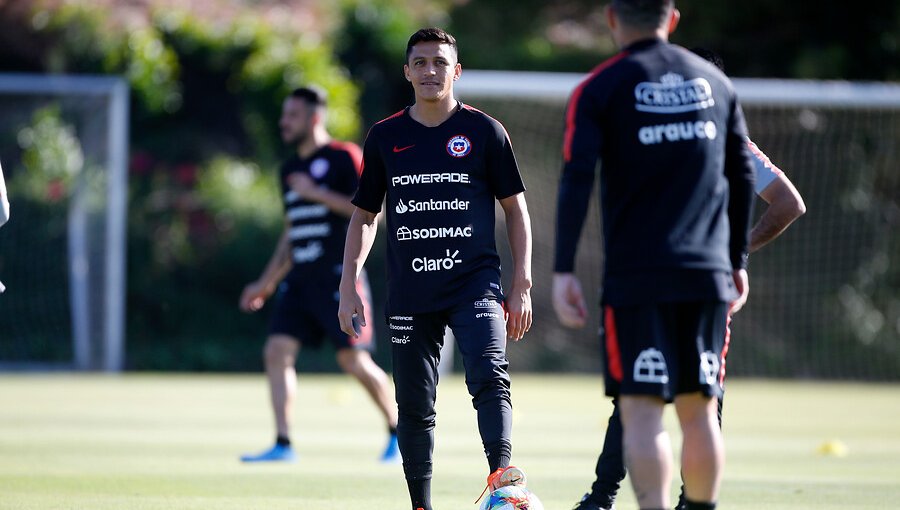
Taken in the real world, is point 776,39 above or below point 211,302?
above

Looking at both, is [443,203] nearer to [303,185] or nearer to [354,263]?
[354,263]

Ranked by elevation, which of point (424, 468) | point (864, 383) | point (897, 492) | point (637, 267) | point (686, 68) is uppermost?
point (686, 68)

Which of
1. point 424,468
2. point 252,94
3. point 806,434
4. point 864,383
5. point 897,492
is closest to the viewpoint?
point 424,468

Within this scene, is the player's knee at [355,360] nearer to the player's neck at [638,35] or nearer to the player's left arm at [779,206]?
the player's left arm at [779,206]

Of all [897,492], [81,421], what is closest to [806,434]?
[897,492]

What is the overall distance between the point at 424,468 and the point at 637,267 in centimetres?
186

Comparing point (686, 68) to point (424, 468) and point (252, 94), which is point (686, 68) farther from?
point (252, 94)

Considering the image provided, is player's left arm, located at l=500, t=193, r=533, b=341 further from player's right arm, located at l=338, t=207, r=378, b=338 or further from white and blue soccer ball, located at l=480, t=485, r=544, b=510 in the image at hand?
white and blue soccer ball, located at l=480, t=485, r=544, b=510

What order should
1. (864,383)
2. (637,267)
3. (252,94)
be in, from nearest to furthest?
(637,267), (864,383), (252,94)

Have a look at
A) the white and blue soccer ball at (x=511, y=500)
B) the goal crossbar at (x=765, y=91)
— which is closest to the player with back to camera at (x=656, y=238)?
the white and blue soccer ball at (x=511, y=500)

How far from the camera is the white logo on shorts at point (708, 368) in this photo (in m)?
4.66

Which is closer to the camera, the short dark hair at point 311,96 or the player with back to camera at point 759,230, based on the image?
the player with back to camera at point 759,230

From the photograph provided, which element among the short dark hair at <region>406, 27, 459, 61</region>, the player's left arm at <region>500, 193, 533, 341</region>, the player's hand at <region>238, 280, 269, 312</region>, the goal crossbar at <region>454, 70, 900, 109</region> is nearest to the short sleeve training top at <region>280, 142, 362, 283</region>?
the player's hand at <region>238, 280, 269, 312</region>

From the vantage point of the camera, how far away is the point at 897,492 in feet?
25.0
